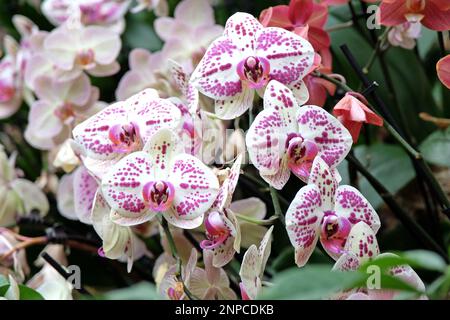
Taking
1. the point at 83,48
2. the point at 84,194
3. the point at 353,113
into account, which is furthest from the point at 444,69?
the point at 83,48

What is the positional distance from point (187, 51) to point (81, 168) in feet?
0.64

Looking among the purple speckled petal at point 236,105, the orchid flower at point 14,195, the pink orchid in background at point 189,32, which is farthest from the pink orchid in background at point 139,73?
the purple speckled petal at point 236,105

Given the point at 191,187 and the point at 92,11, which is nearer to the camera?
the point at 191,187

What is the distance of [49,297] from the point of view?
25.3 inches

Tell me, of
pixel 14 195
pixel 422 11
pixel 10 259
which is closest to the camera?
pixel 422 11

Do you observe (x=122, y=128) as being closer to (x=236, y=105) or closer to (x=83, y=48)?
(x=236, y=105)

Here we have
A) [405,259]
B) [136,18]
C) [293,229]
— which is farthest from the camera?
[136,18]

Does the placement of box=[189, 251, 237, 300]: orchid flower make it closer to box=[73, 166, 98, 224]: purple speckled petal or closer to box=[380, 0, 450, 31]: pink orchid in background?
box=[73, 166, 98, 224]: purple speckled petal

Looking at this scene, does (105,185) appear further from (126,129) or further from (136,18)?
(136,18)

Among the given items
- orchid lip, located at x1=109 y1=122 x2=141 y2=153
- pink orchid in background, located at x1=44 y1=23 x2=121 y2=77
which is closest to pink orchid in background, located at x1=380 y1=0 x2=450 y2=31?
orchid lip, located at x1=109 y1=122 x2=141 y2=153

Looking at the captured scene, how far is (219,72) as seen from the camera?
0.53 meters

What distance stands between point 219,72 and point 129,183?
0.34 ft

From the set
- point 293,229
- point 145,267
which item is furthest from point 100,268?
point 293,229
